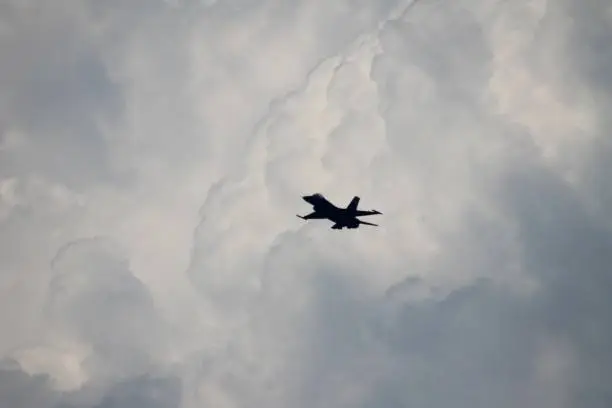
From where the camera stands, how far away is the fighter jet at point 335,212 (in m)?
141

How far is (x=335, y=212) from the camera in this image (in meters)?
143

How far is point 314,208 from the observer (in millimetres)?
142375

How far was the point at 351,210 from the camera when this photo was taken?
144 meters

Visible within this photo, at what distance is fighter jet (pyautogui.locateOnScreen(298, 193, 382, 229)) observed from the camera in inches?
5551

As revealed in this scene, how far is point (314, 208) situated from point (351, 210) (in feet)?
23.7
